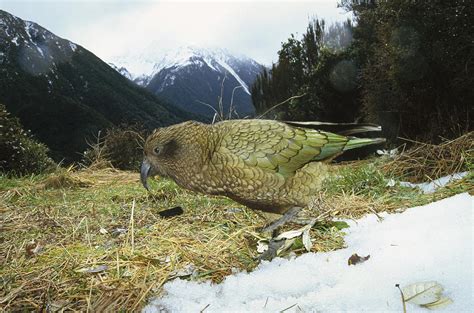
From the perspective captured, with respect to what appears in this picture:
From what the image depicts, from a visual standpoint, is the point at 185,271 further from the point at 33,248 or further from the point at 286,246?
the point at 33,248

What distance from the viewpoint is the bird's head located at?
2098 mm

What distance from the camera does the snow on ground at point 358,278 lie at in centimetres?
145

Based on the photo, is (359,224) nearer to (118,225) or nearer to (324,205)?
(324,205)

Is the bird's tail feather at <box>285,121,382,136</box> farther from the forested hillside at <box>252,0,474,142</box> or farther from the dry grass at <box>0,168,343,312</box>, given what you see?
the forested hillside at <box>252,0,474,142</box>

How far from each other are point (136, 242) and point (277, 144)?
104cm

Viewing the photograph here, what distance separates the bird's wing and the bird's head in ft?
0.54

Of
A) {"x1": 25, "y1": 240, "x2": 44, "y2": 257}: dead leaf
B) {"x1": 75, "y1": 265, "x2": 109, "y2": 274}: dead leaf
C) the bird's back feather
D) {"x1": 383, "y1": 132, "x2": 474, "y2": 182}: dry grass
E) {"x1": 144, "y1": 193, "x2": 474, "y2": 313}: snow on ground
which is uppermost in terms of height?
the bird's back feather

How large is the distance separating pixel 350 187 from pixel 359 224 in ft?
5.12

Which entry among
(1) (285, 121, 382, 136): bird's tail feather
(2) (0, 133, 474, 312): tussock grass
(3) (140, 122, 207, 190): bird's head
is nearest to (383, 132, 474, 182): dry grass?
(2) (0, 133, 474, 312): tussock grass

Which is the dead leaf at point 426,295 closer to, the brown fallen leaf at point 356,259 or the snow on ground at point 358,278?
the snow on ground at point 358,278

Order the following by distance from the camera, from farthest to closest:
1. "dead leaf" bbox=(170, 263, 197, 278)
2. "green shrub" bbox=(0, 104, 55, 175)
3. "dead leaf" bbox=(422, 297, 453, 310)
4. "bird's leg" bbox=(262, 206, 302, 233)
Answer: "green shrub" bbox=(0, 104, 55, 175) → "bird's leg" bbox=(262, 206, 302, 233) → "dead leaf" bbox=(170, 263, 197, 278) → "dead leaf" bbox=(422, 297, 453, 310)

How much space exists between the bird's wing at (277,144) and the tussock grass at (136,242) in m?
0.42

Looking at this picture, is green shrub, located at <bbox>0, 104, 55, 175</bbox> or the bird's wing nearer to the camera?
the bird's wing

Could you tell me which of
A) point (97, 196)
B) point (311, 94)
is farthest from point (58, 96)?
point (97, 196)
